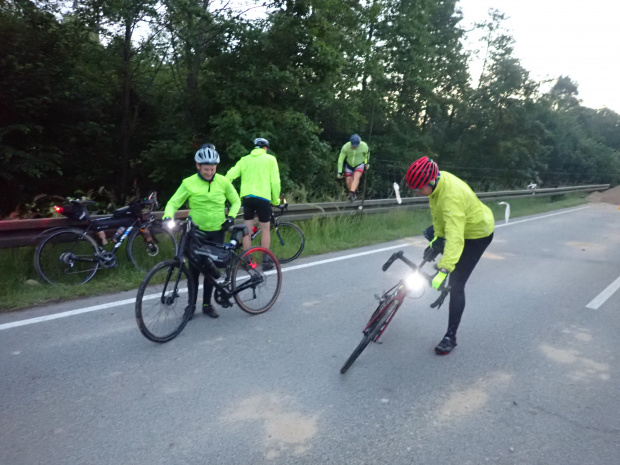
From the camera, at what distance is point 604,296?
711 cm

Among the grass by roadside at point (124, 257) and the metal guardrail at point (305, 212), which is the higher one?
the metal guardrail at point (305, 212)

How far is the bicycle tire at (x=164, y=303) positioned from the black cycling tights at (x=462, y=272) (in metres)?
2.56

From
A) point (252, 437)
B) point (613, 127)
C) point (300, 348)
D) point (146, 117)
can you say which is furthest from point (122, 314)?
point (613, 127)

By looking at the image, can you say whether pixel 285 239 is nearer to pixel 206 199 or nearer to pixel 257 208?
pixel 257 208

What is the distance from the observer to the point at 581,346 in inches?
202

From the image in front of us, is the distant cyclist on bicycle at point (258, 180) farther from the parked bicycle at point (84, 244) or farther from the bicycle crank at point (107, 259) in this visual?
the bicycle crank at point (107, 259)

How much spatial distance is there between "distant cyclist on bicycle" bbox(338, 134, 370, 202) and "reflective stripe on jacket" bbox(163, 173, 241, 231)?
708 cm

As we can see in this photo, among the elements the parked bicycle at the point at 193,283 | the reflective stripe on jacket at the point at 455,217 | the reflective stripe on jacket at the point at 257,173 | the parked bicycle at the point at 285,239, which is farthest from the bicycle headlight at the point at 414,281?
the parked bicycle at the point at 285,239

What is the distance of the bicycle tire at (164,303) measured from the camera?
179 inches

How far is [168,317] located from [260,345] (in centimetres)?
93

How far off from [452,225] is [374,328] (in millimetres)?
1111

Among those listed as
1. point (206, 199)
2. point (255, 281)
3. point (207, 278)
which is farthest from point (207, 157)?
point (255, 281)

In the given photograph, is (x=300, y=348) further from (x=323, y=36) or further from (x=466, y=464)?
(x=323, y=36)

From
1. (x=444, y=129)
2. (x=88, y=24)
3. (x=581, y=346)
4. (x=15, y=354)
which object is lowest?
(x=581, y=346)
